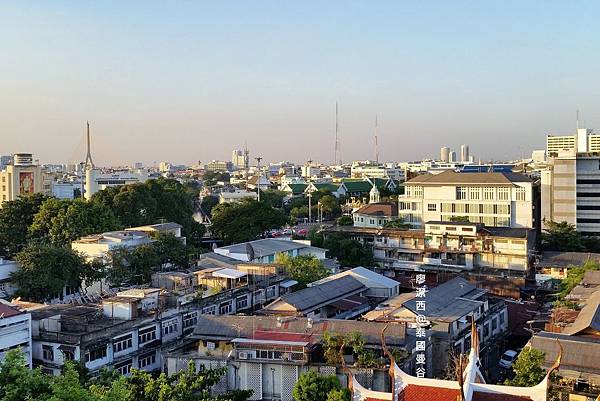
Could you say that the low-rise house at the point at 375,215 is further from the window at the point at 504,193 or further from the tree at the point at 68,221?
the tree at the point at 68,221

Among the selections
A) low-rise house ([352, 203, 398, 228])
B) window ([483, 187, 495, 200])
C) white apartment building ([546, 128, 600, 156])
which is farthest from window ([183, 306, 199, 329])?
white apartment building ([546, 128, 600, 156])

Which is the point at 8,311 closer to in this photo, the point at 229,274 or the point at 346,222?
the point at 229,274

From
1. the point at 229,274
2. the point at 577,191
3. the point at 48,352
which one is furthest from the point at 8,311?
the point at 577,191

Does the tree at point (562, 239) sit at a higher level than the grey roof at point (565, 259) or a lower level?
higher

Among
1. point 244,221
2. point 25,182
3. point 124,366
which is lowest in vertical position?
point 124,366

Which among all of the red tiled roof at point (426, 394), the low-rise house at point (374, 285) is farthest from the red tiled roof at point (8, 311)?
the red tiled roof at point (426, 394)

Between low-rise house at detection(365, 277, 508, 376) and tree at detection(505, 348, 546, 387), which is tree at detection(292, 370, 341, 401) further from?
low-rise house at detection(365, 277, 508, 376)

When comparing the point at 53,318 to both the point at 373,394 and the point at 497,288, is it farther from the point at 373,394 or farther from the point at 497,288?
the point at 497,288
